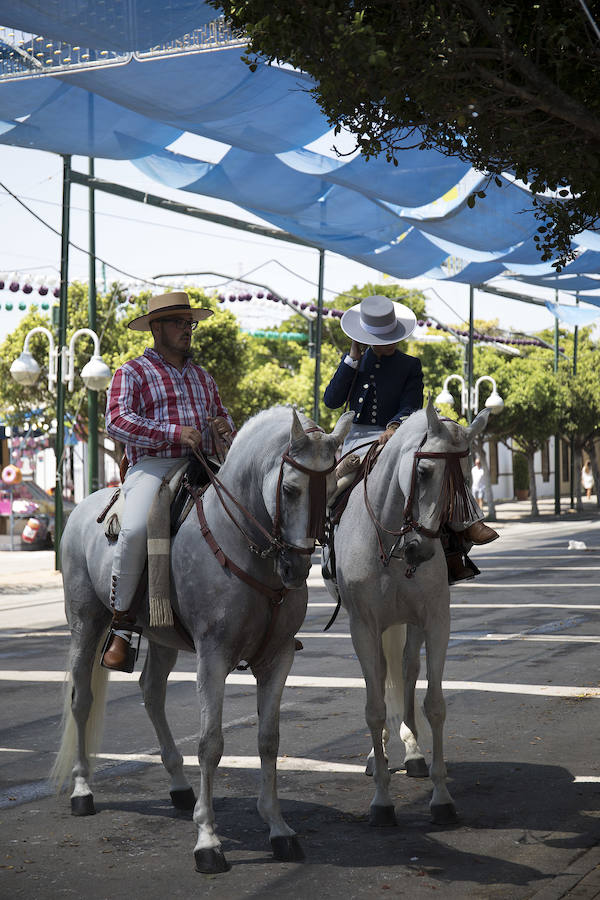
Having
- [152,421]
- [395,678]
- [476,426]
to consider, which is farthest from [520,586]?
[152,421]

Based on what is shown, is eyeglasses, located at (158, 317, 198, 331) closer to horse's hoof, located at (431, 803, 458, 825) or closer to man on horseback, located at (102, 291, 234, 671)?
man on horseback, located at (102, 291, 234, 671)

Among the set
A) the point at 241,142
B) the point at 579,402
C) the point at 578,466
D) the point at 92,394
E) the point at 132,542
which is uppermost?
the point at 241,142

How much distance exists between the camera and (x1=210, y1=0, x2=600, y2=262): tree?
4762 mm

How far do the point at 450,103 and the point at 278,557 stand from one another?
2260 mm

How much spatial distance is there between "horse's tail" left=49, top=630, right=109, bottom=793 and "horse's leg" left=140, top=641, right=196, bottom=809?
27cm

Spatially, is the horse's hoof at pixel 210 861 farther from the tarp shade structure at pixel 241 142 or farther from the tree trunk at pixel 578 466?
the tree trunk at pixel 578 466

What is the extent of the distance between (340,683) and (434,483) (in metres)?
5.05

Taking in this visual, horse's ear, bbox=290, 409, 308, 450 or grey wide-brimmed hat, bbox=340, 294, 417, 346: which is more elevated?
grey wide-brimmed hat, bbox=340, 294, 417, 346

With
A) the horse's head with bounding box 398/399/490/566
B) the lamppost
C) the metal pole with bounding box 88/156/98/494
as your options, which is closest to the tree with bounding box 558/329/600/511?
the metal pole with bounding box 88/156/98/494

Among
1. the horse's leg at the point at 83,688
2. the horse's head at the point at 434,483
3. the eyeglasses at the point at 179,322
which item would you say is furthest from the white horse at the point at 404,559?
the horse's leg at the point at 83,688

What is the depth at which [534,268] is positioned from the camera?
81.3ft

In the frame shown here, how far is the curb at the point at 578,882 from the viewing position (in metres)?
4.93

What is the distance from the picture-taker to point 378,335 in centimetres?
772

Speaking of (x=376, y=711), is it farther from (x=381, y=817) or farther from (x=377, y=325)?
(x=377, y=325)
